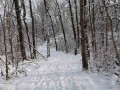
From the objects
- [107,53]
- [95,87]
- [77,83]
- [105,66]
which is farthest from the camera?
[107,53]

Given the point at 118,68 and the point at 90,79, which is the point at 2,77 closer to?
the point at 90,79

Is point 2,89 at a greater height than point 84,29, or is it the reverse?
point 84,29

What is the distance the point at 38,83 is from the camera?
9.15 m

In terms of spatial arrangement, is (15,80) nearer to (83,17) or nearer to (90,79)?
(90,79)

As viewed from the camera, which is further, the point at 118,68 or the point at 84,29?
the point at 84,29

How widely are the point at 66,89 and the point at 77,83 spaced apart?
849 mm

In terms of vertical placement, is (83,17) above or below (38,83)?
above

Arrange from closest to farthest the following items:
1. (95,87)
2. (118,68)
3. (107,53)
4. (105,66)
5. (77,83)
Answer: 1. (95,87)
2. (77,83)
3. (118,68)
4. (105,66)
5. (107,53)

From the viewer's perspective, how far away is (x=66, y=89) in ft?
25.0

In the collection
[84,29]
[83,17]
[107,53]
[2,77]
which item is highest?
[83,17]

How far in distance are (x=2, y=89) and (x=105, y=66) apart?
5.15 metres

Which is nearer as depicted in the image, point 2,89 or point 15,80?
point 2,89

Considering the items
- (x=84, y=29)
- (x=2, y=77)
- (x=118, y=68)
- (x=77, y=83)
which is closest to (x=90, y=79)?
(x=77, y=83)

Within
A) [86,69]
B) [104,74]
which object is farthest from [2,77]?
[104,74]
